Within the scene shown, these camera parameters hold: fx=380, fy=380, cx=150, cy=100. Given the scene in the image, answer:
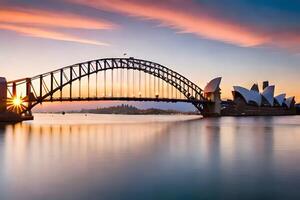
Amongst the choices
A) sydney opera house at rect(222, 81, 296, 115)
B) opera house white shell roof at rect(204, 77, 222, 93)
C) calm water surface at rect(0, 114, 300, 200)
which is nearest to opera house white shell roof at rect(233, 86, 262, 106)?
sydney opera house at rect(222, 81, 296, 115)

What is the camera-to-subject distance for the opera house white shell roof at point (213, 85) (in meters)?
120

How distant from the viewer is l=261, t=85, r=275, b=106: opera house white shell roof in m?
141

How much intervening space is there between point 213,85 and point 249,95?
832 inches

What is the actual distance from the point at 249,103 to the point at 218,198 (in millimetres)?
128111

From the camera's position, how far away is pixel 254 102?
137250 millimetres

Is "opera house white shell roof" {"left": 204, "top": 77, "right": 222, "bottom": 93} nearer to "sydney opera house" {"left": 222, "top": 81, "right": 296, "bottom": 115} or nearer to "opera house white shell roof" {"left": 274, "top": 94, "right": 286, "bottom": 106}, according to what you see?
"sydney opera house" {"left": 222, "top": 81, "right": 296, "bottom": 115}

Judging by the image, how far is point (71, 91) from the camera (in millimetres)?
78125

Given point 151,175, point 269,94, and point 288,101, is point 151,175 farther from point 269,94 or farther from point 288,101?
point 288,101

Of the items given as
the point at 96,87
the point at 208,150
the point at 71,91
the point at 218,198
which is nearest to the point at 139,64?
the point at 96,87

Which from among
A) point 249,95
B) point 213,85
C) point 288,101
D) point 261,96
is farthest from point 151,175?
point 288,101

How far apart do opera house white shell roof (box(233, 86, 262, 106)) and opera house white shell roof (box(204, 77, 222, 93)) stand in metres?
14.0

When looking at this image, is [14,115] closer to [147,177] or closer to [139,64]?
[139,64]

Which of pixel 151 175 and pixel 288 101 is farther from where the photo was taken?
pixel 288 101

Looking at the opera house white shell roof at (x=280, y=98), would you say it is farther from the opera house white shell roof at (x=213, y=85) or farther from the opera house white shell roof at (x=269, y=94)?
the opera house white shell roof at (x=213, y=85)
